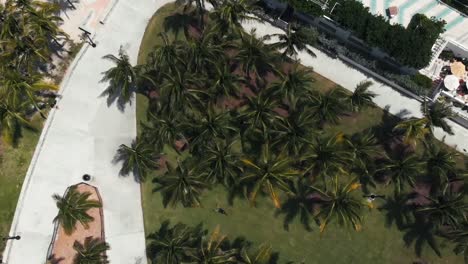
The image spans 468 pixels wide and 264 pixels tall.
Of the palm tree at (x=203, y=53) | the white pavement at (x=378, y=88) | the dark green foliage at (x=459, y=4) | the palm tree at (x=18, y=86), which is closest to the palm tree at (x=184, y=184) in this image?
the palm tree at (x=203, y=53)

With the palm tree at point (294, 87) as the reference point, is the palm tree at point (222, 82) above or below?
below

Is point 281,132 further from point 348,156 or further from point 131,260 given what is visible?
point 131,260

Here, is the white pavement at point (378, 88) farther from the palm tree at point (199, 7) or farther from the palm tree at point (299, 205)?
the palm tree at point (299, 205)

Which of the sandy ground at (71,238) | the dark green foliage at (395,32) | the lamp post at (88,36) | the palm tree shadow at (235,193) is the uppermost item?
the dark green foliage at (395,32)

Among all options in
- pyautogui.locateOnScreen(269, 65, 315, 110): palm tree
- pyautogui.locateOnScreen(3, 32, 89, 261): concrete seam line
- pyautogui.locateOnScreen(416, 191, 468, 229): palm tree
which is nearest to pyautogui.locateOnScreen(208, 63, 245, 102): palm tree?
pyautogui.locateOnScreen(269, 65, 315, 110): palm tree

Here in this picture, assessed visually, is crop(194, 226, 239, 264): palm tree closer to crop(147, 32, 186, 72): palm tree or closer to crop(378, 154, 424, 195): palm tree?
crop(147, 32, 186, 72): palm tree

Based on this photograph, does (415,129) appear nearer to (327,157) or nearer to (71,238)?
(327,157)
